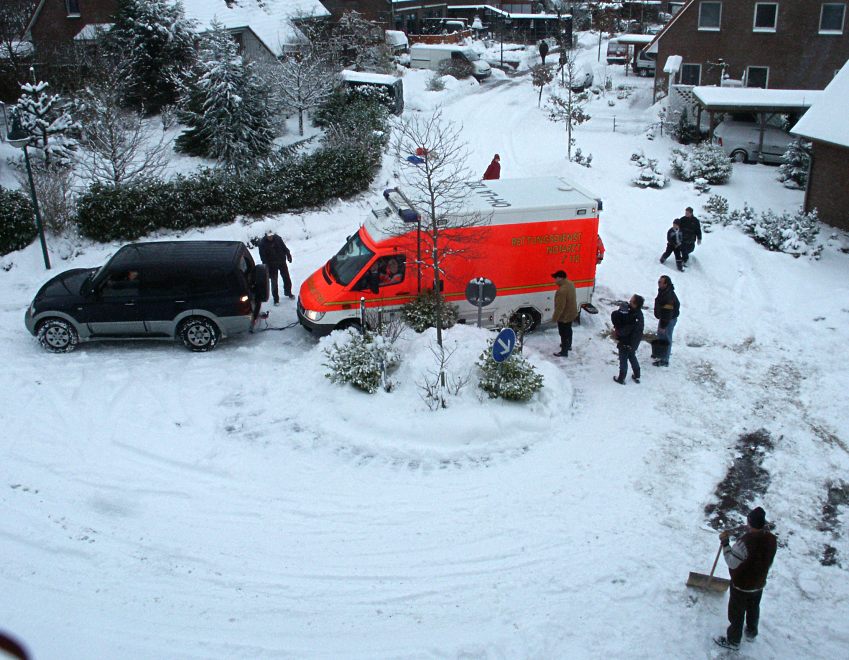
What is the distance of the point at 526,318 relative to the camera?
13.4 metres

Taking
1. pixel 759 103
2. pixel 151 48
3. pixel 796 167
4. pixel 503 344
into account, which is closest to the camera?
pixel 503 344

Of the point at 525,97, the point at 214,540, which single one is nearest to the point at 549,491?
the point at 214,540

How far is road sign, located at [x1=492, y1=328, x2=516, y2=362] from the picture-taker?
10.4 metres

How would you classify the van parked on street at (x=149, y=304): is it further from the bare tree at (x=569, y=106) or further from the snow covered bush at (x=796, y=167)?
the snow covered bush at (x=796, y=167)

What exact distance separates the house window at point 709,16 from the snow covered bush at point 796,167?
10289mm

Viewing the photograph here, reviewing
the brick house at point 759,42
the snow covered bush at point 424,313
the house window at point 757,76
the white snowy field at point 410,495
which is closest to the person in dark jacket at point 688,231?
the white snowy field at point 410,495

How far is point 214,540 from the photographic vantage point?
8328 millimetres

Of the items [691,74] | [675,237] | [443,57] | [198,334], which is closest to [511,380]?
[198,334]

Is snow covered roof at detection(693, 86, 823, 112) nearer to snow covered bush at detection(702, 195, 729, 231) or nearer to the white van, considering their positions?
snow covered bush at detection(702, 195, 729, 231)

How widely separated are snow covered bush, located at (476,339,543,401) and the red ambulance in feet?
6.89

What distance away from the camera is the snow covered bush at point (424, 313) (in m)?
12.4

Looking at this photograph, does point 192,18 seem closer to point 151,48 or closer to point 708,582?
point 151,48

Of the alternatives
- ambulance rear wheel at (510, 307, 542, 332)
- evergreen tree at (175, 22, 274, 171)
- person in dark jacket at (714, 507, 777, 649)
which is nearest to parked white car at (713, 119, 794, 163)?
ambulance rear wheel at (510, 307, 542, 332)

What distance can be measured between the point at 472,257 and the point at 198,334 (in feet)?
15.5
